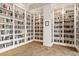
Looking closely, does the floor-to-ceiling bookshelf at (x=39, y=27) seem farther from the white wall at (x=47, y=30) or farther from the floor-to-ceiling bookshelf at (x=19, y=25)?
the floor-to-ceiling bookshelf at (x=19, y=25)

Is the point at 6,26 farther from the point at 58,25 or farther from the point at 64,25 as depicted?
the point at 64,25

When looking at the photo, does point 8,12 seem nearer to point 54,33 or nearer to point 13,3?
point 13,3

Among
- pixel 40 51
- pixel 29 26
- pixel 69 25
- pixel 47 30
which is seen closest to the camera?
pixel 40 51

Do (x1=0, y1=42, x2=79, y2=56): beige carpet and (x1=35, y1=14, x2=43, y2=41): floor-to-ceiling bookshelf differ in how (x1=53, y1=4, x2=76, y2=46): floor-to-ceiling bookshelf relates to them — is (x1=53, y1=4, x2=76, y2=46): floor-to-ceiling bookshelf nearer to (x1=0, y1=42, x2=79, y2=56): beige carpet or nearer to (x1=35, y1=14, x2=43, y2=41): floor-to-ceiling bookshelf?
(x1=0, y1=42, x2=79, y2=56): beige carpet

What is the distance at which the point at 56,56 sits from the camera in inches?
72.3

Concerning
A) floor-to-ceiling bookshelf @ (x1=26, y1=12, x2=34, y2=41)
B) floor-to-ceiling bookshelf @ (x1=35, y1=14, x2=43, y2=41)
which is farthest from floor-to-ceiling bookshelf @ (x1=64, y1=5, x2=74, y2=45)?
floor-to-ceiling bookshelf @ (x1=26, y1=12, x2=34, y2=41)

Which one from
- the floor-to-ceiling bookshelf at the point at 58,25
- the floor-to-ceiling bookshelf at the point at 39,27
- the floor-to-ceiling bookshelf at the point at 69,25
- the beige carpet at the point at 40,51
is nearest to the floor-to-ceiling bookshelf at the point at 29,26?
the floor-to-ceiling bookshelf at the point at 39,27

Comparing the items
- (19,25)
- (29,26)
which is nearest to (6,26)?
(19,25)

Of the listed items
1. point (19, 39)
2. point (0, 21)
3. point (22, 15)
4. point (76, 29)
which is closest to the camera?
point (0, 21)

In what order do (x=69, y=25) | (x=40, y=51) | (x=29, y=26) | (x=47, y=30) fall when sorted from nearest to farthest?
(x=40, y=51) < (x=69, y=25) < (x=47, y=30) < (x=29, y=26)

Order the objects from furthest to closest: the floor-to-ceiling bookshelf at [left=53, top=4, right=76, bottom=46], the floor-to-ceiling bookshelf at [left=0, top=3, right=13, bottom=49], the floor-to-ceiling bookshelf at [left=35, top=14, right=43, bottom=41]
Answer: the floor-to-ceiling bookshelf at [left=35, top=14, right=43, bottom=41]
the floor-to-ceiling bookshelf at [left=53, top=4, right=76, bottom=46]
the floor-to-ceiling bookshelf at [left=0, top=3, right=13, bottom=49]

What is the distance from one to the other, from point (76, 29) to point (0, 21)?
1.84 m

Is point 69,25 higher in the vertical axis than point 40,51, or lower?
higher

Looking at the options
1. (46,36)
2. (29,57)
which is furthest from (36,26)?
(29,57)
